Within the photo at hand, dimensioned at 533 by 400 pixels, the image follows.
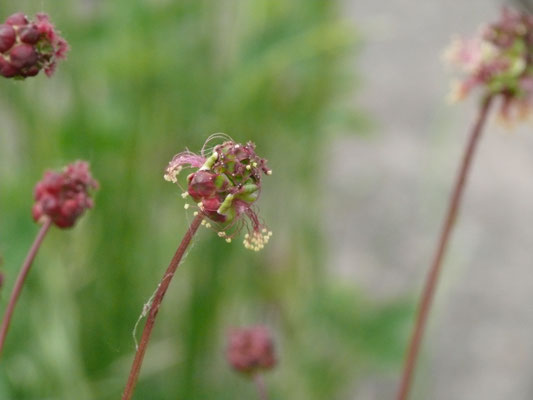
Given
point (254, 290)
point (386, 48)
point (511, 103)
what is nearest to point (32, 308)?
point (254, 290)

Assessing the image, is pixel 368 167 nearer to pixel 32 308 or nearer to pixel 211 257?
pixel 211 257

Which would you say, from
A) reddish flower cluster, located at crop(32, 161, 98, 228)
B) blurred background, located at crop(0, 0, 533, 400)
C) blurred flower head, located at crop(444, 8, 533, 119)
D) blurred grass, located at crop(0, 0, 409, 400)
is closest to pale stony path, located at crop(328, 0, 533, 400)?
blurred background, located at crop(0, 0, 533, 400)

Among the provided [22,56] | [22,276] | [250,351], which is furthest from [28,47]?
[250,351]

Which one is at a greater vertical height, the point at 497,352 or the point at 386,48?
the point at 386,48

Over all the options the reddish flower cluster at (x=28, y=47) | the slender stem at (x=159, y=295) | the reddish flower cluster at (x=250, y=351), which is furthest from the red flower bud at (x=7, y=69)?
the reddish flower cluster at (x=250, y=351)

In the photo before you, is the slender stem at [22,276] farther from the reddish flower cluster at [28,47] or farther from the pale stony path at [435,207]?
the pale stony path at [435,207]

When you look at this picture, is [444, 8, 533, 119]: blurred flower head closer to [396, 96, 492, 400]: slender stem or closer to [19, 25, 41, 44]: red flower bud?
[396, 96, 492, 400]: slender stem

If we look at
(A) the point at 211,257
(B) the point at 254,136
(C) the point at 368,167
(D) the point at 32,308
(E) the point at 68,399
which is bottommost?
(E) the point at 68,399

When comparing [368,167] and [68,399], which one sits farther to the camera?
[368,167]

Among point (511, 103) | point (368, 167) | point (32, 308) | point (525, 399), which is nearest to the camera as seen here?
point (511, 103)
